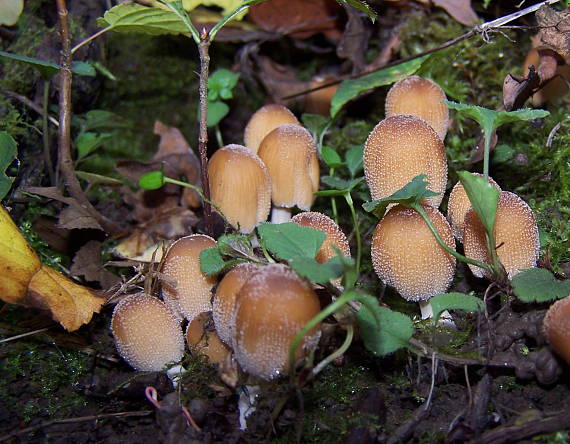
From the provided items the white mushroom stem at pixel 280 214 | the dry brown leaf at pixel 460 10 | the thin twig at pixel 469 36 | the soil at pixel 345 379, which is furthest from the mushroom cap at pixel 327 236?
the dry brown leaf at pixel 460 10

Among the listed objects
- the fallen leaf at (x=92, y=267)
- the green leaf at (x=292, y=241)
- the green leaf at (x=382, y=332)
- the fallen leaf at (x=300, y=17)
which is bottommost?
the fallen leaf at (x=92, y=267)

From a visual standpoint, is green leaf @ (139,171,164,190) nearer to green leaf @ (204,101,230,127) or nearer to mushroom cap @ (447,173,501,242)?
green leaf @ (204,101,230,127)

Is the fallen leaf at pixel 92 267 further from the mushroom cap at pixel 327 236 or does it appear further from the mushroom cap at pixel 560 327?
the mushroom cap at pixel 560 327

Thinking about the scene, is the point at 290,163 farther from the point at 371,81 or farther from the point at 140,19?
the point at 140,19

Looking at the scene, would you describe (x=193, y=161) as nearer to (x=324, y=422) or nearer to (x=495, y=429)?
(x=324, y=422)

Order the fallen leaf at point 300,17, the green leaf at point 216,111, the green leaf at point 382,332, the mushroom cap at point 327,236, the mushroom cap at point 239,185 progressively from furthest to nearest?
Result: the fallen leaf at point 300,17 → the green leaf at point 216,111 → the mushroom cap at point 239,185 → the mushroom cap at point 327,236 → the green leaf at point 382,332

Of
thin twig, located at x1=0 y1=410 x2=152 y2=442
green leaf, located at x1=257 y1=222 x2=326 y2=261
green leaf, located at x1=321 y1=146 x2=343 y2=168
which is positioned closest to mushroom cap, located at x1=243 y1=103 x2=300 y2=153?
green leaf, located at x1=321 y1=146 x2=343 y2=168
